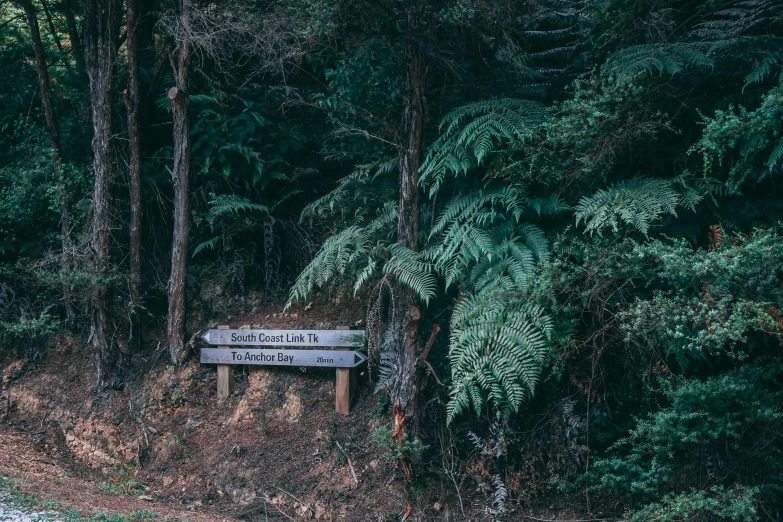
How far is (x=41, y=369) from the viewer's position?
9.58 meters

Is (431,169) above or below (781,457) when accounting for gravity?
above

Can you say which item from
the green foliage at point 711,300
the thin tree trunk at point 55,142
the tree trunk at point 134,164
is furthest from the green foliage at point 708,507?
the thin tree trunk at point 55,142

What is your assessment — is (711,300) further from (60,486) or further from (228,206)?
(60,486)

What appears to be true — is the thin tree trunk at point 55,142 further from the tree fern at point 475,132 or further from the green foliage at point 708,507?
the green foliage at point 708,507

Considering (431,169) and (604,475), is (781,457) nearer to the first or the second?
(604,475)

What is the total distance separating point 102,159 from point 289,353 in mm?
3821

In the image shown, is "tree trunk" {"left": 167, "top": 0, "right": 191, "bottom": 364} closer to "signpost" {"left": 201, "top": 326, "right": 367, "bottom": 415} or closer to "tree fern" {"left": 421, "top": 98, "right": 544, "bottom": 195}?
"signpost" {"left": 201, "top": 326, "right": 367, "bottom": 415}

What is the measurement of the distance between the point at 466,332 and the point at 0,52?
355 inches

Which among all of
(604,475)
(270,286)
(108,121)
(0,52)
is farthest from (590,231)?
(0,52)

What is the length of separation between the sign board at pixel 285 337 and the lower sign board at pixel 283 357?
9 cm

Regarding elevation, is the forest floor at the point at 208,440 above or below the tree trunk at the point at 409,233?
below

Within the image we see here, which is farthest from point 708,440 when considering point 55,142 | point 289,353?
point 55,142

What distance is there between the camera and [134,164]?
902cm

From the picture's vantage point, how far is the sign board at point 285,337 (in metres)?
7.67
